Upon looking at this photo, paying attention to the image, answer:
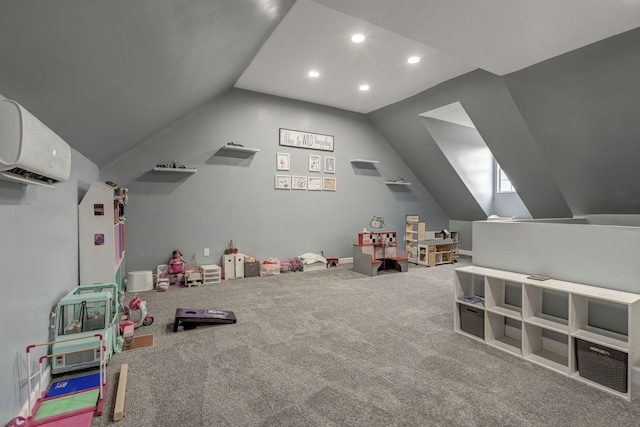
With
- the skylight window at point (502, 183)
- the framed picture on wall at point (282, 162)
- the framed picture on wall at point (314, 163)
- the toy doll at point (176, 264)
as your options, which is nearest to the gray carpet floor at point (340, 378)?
the toy doll at point (176, 264)

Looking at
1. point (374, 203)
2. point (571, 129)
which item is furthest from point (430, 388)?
point (374, 203)

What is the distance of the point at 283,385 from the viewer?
82.0 inches

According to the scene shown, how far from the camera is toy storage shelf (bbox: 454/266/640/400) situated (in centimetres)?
202

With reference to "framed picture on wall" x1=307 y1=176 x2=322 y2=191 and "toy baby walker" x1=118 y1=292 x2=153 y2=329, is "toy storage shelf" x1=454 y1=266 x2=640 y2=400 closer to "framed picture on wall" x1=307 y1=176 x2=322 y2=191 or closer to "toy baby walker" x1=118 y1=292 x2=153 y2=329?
"toy baby walker" x1=118 y1=292 x2=153 y2=329

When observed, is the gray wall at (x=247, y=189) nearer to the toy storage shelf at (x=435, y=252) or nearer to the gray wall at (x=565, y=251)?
the toy storage shelf at (x=435, y=252)

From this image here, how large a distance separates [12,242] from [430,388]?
2.56 meters

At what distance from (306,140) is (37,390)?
5.01m

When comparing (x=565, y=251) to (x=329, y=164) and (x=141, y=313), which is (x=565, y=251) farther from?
(x=329, y=164)

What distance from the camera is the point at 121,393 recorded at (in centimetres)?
193

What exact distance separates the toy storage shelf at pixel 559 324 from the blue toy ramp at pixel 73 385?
2.95 meters

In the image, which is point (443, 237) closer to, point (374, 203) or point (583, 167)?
point (374, 203)

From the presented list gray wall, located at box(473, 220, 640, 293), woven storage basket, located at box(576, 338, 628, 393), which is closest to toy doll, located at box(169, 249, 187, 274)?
gray wall, located at box(473, 220, 640, 293)

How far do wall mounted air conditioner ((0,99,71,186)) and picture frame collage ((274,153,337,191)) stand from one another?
162 inches

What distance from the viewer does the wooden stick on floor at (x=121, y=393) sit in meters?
1.75
